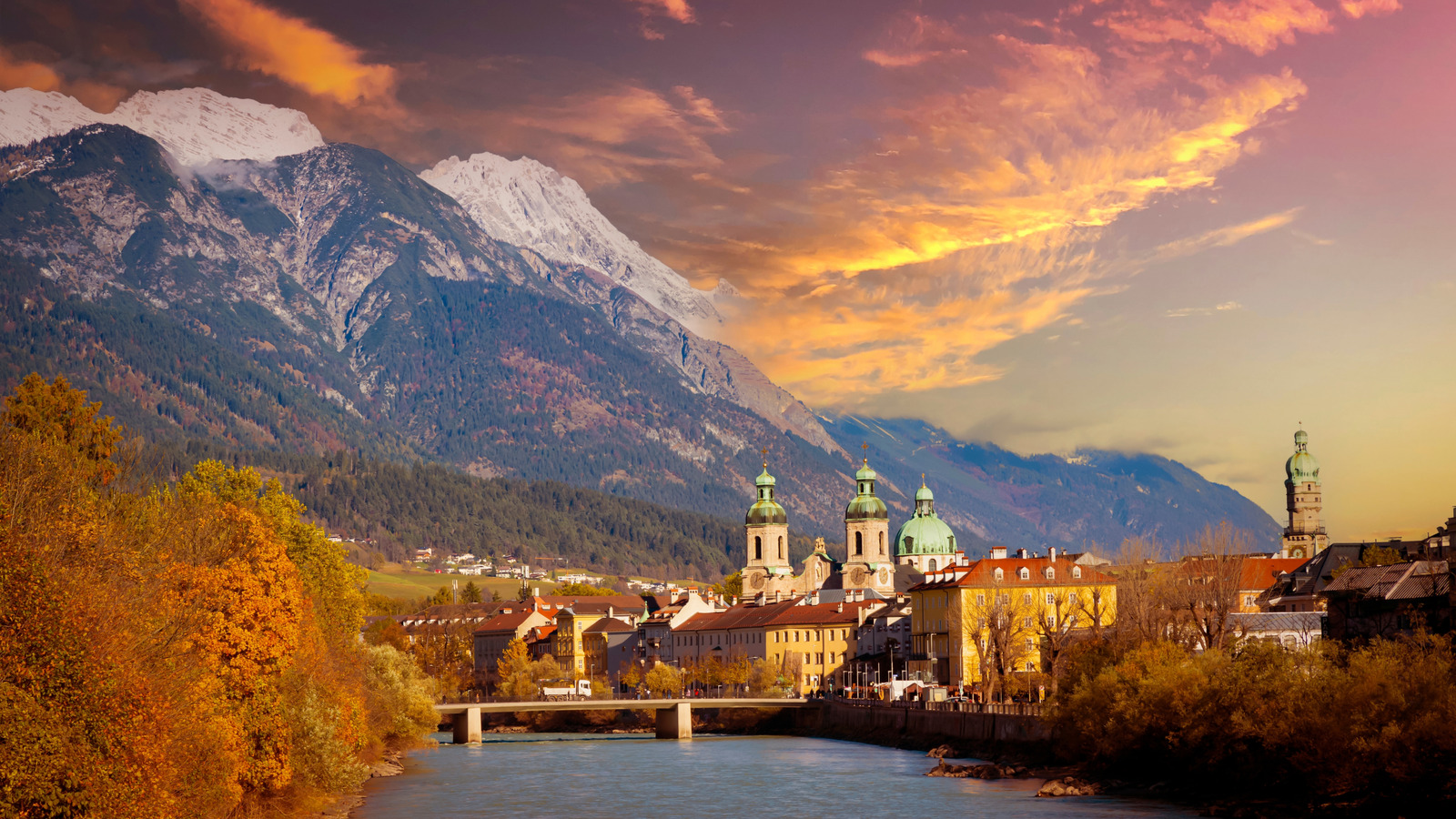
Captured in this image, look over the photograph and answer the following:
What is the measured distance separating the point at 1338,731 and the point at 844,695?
9712cm

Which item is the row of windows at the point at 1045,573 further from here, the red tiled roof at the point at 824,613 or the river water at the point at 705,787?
the red tiled roof at the point at 824,613

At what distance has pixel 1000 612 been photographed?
122 meters

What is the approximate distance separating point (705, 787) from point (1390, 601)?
3635 cm

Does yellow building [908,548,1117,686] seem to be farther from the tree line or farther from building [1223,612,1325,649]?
the tree line

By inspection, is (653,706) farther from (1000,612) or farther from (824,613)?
(1000,612)

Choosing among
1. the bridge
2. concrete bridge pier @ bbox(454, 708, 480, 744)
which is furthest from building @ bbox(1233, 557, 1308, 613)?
concrete bridge pier @ bbox(454, 708, 480, 744)

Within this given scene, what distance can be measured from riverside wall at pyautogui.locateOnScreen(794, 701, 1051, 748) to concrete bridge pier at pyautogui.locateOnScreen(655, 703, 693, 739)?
32.2ft

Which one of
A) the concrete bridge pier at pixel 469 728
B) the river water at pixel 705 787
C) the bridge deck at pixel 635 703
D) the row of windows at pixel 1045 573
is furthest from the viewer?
the bridge deck at pixel 635 703

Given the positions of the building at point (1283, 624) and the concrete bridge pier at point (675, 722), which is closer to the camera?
the building at point (1283, 624)

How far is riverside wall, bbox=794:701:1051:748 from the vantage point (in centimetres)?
9500

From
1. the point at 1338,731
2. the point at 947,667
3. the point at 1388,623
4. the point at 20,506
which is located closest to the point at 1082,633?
the point at 947,667

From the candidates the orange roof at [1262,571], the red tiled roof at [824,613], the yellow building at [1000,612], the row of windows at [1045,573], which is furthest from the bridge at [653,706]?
the orange roof at [1262,571]

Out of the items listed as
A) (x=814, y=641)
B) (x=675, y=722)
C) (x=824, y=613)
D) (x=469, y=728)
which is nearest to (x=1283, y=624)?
(x=675, y=722)

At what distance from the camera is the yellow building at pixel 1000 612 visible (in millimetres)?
123625
